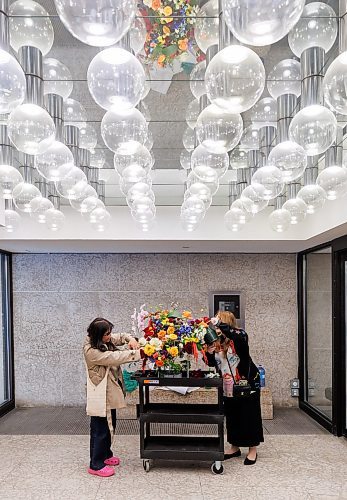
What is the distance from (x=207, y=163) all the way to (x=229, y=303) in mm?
5913

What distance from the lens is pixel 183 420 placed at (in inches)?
200

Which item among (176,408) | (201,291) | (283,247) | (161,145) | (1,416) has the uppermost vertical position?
(161,145)

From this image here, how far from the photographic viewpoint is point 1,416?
777 centimetres

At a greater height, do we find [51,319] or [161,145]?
[161,145]

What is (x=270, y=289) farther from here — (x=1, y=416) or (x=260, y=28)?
(x=260, y=28)

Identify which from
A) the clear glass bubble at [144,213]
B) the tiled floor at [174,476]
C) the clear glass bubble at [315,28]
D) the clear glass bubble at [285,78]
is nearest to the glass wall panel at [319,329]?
the tiled floor at [174,476]

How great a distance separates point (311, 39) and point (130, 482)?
13.6 ft

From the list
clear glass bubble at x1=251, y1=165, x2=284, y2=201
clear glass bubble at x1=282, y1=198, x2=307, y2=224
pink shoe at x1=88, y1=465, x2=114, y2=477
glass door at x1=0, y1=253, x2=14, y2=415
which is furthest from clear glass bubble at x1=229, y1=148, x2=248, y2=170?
glass door at x1=0, y1=253, x2=14, y2=415

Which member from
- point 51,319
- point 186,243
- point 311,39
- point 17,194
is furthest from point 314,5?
point 51,319

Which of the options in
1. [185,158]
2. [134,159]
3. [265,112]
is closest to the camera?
[134,159]

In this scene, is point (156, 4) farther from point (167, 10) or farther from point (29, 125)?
point (29, 125)

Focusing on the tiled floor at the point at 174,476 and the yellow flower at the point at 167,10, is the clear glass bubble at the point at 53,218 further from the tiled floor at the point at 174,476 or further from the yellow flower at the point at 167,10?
the tiled floor at the point at 174,476

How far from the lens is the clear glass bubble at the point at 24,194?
11.3ft

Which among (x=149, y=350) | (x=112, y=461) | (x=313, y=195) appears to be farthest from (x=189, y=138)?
(x=112, y=461)
